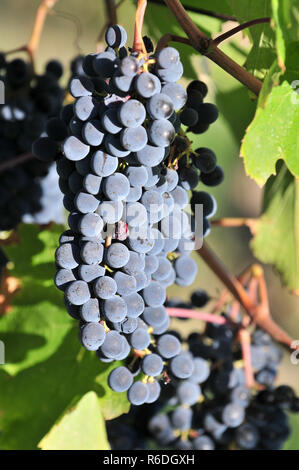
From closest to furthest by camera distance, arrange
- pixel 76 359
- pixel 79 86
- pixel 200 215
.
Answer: pixel 79 86
pixel 200 215
pixel 76 359

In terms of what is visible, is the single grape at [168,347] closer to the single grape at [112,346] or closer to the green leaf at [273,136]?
the single grape at [112,346]

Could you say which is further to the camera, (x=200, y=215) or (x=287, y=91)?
(x=200, y=215)

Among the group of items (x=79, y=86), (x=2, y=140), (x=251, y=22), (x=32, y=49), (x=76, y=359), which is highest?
(x=251, y=22)

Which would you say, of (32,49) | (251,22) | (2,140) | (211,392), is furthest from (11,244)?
(251,22)

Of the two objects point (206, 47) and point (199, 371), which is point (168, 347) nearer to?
point (199, 371)

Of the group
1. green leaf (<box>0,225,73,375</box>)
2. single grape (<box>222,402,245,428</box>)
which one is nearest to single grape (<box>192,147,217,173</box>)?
green leaf (<box>0,225,73,375</box>)

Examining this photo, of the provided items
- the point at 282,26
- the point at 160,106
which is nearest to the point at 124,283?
the point at 160,106
